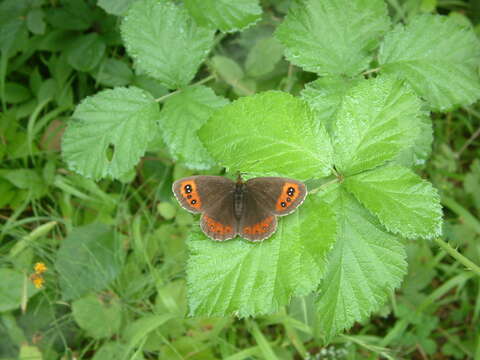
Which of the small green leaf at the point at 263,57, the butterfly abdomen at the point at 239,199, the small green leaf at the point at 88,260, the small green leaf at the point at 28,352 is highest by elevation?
the butterfly abdomen at the point at 239,199

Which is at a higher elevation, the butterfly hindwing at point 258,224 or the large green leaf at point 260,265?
the butterfly hindwing at point 258,224

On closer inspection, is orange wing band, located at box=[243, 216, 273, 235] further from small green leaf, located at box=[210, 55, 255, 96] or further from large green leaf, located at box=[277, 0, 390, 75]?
small green leaf, located at box=[210, 55, 255, 96]

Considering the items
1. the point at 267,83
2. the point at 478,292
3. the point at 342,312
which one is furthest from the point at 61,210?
the point at 478,292

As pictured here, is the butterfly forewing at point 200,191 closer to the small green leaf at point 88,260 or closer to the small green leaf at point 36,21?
the small green leaf at point 88,260

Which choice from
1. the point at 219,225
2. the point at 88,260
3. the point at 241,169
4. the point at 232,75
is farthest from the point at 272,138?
the point at 88,260

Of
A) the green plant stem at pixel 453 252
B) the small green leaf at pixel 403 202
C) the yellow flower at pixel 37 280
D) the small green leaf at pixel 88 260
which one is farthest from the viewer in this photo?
the small green leaf at pixel 88 260

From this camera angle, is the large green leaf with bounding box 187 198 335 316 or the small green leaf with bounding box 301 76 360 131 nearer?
the large green leaf with bounding box 187 198 335 316

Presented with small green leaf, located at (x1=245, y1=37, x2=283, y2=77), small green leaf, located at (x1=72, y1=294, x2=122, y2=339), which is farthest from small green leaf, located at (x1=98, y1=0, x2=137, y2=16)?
small green leaf, located at (x1=72, y1=294, x2=122, y2=339)

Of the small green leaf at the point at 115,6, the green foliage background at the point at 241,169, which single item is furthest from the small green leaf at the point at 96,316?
the small green leaf at the point at 115,6
